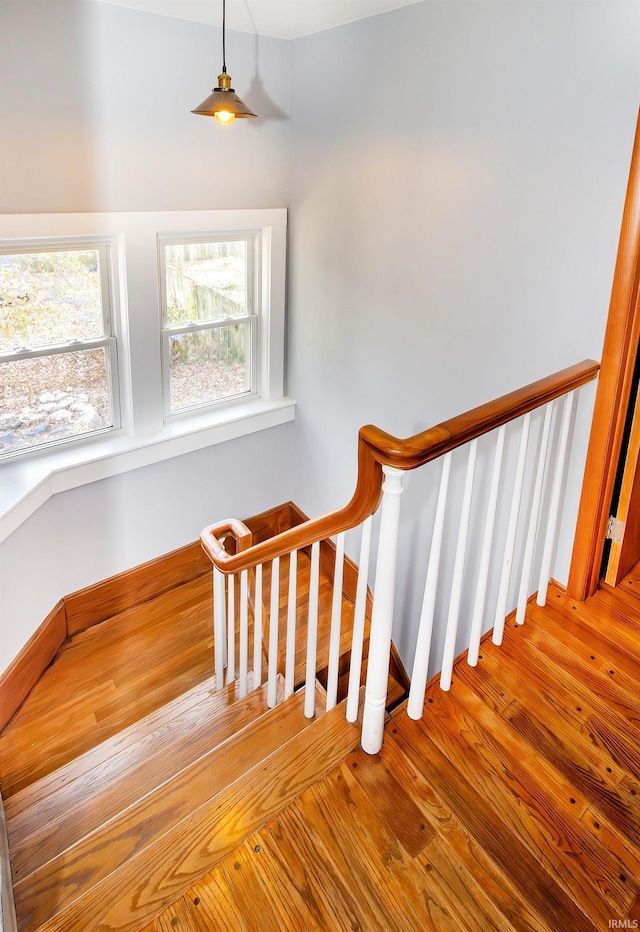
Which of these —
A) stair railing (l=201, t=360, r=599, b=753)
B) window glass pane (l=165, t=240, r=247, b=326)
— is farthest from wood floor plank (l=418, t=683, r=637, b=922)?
window glass pane (l=165, t=240, r=247, b=326)

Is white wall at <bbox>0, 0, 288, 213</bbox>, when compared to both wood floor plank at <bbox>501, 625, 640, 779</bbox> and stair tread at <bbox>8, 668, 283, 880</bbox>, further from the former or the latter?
wood floor plank at <bbox>501, 625, 640, 779</bbox>

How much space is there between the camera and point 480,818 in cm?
163

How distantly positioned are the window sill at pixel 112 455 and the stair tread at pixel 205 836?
1631mm

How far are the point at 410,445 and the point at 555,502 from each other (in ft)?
3.05

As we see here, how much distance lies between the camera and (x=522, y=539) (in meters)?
2.59

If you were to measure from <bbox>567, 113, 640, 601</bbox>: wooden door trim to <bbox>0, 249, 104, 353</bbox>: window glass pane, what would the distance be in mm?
2400

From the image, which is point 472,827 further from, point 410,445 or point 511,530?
point 410,445

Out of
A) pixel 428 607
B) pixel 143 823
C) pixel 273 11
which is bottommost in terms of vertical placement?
pixel 143 823

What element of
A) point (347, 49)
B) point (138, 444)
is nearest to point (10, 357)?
point (138, 444)

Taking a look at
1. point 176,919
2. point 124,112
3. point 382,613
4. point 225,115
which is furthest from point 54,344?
point 176,919

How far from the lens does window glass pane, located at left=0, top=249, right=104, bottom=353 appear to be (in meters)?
2.92

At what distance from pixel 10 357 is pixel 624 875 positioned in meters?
3.03

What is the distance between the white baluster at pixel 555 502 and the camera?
2.08m

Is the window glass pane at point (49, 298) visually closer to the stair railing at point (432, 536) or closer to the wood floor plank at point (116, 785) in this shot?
the stair railing at point (432, 536)
